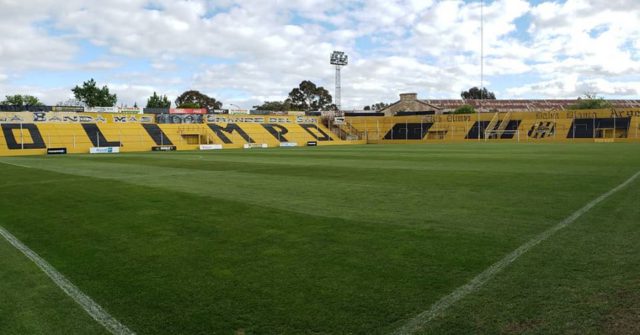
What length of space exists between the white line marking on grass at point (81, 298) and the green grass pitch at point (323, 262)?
8cm

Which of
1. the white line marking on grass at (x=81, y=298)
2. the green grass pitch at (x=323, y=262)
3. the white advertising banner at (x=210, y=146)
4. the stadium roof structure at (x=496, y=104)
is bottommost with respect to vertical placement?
the white line marking on grass at (x=81, y=298)

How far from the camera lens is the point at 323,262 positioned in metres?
5.47

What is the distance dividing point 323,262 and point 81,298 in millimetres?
2520

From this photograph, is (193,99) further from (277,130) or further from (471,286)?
(471,286)

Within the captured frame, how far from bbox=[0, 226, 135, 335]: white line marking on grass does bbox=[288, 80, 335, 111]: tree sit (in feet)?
397

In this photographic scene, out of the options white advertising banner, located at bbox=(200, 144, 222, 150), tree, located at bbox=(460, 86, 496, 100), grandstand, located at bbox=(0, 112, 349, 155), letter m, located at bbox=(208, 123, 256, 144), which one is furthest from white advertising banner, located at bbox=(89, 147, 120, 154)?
tree, located at bbox=(460, 86, 496, 100)

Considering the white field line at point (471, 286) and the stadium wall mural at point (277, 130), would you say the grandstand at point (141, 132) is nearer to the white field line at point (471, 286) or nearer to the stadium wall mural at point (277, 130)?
the stadium wall mural at point (277, 130)

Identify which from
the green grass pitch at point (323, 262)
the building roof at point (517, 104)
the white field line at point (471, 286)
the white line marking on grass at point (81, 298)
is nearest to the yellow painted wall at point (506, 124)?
the building roof at point (517, 104)

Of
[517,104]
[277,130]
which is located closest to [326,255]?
[277,130]

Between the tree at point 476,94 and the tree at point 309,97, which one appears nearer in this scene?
the tree at point 309,97

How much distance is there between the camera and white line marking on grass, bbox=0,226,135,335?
3801 mm

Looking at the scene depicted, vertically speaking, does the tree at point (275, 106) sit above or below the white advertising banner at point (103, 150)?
above

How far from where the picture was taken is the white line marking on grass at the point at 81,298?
3.80m

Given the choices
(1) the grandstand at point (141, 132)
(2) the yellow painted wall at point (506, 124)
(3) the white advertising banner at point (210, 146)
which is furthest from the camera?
(2) the yellow painted wall at point (506, 124)
